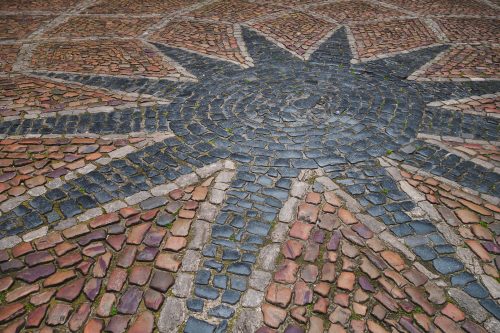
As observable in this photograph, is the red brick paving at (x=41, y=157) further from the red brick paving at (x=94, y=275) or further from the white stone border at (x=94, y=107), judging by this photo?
the red brick paving at (x=94, y=275)

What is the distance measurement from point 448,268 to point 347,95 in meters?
3.31

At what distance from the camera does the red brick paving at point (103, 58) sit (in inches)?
259

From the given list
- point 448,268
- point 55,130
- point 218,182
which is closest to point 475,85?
point 448,268

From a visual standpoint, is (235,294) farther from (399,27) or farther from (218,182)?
(399,27)

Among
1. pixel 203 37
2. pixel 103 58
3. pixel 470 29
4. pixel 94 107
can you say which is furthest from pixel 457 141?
pixel 103 58

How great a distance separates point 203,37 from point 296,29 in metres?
2.10

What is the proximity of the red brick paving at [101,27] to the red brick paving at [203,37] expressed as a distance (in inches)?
23.6

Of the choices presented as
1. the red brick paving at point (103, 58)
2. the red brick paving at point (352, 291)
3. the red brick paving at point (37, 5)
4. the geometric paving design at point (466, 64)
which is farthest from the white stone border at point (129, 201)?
the red brick paving at point (37, 5)

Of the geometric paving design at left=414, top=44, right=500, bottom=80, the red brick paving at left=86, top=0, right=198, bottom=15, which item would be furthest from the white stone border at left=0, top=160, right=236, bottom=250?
the red brick paving at left=86, top=0, right=198, bottom=15

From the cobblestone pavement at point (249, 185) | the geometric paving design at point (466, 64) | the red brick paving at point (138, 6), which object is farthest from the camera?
the red brick paving at point (138, 6)

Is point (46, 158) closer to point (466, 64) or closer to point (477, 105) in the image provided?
point (477, 105)

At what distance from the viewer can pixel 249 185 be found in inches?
164

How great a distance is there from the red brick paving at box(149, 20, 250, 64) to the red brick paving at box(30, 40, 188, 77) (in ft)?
2.07

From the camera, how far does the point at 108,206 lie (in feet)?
12.6
